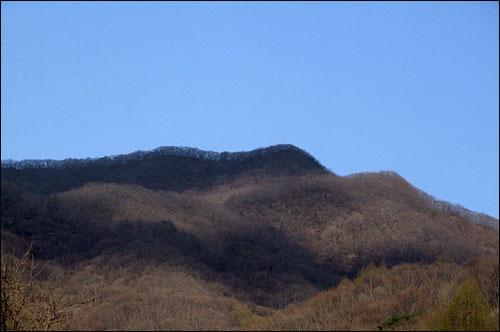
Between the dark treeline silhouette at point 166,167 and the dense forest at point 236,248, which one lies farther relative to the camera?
the dark treeline silhouette at point 166,167

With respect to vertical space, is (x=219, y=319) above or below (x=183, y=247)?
below

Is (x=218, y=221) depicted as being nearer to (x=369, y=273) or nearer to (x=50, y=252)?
(x=50, y=252)

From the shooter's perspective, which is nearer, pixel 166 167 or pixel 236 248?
pixel 236 248

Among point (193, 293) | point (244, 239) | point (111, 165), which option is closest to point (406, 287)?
point (193, 293)

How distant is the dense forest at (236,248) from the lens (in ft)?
121

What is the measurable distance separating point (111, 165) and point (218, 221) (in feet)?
136

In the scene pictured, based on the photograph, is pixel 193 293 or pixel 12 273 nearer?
pixel 12 273

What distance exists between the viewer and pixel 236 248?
66062mm

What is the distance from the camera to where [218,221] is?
76.0m

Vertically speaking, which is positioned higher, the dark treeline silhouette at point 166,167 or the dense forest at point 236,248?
the dark treeline silhouette at point 166,167

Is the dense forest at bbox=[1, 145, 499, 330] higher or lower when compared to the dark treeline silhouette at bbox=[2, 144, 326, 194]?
lower

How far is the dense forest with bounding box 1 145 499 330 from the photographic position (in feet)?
121

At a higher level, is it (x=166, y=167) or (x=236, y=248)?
(x=166, y=167)

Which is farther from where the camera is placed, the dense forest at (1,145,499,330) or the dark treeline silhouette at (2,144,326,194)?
the dark treeline silhouette at (2,144,326,194)
